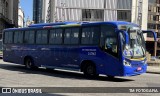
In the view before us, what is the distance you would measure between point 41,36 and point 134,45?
7043 millimetres

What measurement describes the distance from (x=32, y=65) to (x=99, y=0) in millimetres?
57829

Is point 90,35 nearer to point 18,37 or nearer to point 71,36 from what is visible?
point 71,36

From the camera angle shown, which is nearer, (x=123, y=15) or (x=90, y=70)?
(x=90, y=70)

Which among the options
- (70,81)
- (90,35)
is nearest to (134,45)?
(90,35)

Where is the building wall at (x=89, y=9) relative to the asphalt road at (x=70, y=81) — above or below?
above

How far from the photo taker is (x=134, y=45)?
1775cm

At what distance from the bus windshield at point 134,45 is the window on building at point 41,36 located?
20.5ft

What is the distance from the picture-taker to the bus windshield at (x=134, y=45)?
17391 millimetres

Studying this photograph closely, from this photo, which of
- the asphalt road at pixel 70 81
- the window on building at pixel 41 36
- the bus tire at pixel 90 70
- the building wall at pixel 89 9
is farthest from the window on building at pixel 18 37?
the building wall at pixel 89 9

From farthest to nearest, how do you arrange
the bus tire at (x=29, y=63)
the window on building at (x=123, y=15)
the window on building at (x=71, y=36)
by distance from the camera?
1. the window on building at (x=123, y=15)
2. the bus tire at (x=29, y=63)
3. the window on building at (x=71, y=36)

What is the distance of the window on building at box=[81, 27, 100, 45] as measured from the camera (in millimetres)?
18406

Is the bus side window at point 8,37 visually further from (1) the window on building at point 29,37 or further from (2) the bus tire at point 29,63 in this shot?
(2) the bus tire at point 29,63

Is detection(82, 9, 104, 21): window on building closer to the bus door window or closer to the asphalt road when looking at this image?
the asphalt road

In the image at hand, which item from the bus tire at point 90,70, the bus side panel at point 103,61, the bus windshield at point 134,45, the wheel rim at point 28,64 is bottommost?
the wheel rim at point 28,64
